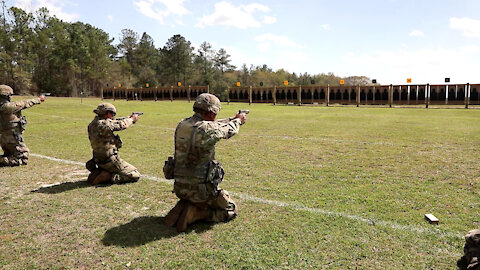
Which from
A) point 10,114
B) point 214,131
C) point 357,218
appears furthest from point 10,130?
point 357,218

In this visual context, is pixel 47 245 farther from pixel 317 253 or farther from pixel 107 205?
pixel 317 253

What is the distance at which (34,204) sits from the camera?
4.85 meters

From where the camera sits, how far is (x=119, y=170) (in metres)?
5.80

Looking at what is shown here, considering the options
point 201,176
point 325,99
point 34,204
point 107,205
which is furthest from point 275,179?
point 325,99

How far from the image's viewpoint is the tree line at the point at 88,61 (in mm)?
52688

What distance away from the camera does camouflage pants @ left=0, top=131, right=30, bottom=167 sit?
7239 mm

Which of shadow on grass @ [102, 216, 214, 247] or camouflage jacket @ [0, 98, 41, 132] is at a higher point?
camouflage jacket @ [0, 98, 41, 132]

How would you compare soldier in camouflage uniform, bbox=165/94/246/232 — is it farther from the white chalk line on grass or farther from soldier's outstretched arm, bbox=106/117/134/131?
soldier's outstretched arm, bbox=106/117/134/131

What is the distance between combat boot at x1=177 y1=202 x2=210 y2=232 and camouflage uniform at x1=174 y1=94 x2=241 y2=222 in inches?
3.4

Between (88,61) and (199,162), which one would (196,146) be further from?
(88,61)

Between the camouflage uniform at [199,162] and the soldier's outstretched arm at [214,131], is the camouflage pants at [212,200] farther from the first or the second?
the soldier's outstretched arm at [214,131]

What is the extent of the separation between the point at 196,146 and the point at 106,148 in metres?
2.64

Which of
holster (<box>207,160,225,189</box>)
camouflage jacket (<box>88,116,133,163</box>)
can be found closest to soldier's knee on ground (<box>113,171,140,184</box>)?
camouflage jacket (<box>88,116,133,163</box>)

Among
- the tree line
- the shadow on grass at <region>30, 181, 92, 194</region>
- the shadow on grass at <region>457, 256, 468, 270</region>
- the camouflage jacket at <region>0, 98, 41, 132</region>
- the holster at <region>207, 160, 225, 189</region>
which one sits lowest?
the shadow on grass at <region>457, 256, 468, 270</region>
